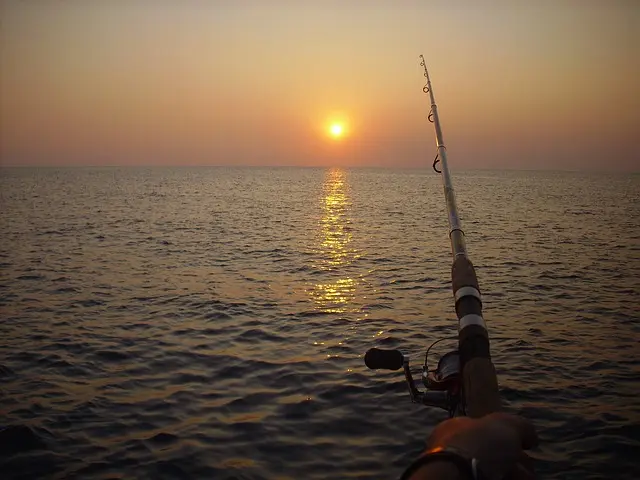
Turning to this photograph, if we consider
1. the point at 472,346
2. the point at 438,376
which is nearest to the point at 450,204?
the point at 438,376

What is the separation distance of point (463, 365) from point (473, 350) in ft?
0.39

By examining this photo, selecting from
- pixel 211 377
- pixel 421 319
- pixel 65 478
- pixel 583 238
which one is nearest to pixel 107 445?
pixel 65 478

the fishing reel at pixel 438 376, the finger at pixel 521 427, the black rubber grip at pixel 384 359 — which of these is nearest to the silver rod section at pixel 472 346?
the fishing reel at pixel 438 376

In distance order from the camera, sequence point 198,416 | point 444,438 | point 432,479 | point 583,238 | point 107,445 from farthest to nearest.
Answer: point 583,238 → point 198,416 → point 107,445 → point 444,438 → point 432,479

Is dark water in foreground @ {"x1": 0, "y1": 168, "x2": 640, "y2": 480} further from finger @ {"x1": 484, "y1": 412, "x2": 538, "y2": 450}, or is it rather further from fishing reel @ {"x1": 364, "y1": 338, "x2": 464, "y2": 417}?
finger @ {"x1": 484, "y1": 412, "x2": 538, "y2": 450}

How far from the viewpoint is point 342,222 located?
138 feet

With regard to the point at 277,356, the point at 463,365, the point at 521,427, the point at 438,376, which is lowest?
the point at 277,356

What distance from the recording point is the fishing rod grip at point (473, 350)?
9.50ft

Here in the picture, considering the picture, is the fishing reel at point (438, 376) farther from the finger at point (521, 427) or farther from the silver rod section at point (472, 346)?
the finger at point (521, 427)

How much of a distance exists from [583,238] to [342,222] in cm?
1774

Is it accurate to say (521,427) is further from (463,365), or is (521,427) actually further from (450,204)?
(450,204)

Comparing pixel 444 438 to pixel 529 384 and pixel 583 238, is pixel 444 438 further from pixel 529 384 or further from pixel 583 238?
pixel 583 238

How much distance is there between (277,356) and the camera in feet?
36.4

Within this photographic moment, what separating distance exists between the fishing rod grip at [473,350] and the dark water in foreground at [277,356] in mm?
3751
